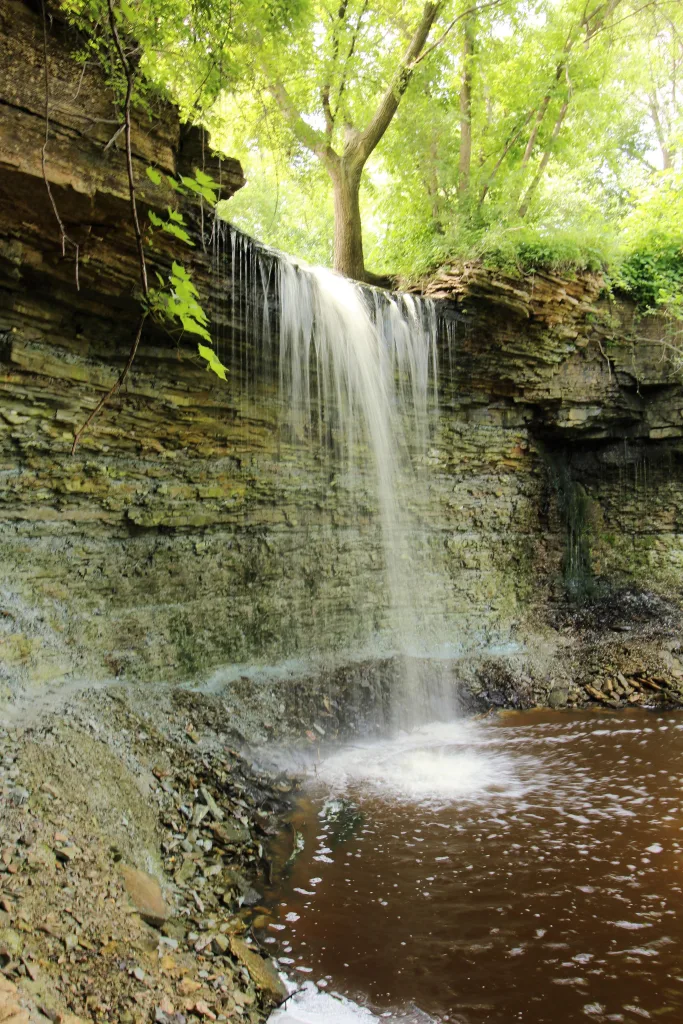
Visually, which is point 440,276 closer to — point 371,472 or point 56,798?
point 371,472

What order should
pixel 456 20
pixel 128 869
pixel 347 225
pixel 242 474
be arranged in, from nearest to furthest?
pixel 128 869 → pixel 242 474 → pixel 456 20 → pixel 347 225

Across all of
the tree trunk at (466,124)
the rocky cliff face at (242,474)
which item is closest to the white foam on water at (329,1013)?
the rocky cliff face at (242,474)

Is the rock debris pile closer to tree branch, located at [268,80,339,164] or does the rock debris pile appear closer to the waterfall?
the waterfall

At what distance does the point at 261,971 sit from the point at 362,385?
6152 millimetres

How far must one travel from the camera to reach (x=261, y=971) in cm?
323

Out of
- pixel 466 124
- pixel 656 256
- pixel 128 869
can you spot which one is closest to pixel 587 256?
pixel 656 256

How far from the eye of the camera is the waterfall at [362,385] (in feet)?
22.4

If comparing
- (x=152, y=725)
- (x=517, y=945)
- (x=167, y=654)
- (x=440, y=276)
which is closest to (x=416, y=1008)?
(x=517, y=945)

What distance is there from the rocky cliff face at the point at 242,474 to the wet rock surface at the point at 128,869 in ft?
3.74

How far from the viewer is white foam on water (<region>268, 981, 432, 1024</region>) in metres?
2.97

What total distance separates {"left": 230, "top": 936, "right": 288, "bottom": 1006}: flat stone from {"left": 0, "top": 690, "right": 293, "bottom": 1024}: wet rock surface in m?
0.01

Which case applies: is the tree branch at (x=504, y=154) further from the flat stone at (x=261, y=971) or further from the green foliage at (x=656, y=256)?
the flat stone at (x=261, y=971)

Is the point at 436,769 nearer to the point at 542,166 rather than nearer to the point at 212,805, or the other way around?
the point at 212,805

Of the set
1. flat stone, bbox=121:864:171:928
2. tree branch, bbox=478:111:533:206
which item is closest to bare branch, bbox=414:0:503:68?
tree branch, bbox=478:111:533:206
